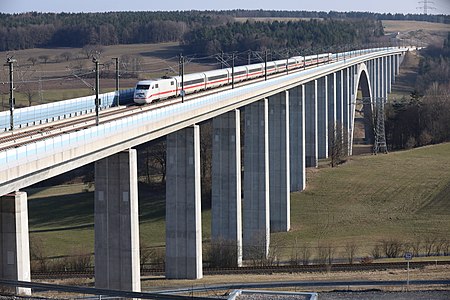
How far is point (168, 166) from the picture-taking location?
44.8 metres

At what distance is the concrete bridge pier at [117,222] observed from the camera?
35781mm

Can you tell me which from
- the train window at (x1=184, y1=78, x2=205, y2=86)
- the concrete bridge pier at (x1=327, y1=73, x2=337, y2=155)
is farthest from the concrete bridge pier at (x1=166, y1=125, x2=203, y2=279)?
the concrete bridge pier at (x1=327, y1=73, x2=337, y2=155)

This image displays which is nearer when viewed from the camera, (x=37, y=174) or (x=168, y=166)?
(x=37, y=174)

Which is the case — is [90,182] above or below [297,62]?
below

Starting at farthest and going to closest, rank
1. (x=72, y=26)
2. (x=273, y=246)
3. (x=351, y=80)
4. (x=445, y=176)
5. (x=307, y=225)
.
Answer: (x=72, y=26) → (x=351, y=80) → (x=445, y=176) → (x=307, y=225) → (x=273, y=246)

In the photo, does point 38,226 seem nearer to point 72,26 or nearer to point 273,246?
point 273,246

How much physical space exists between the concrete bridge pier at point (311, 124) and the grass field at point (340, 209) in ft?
9.27

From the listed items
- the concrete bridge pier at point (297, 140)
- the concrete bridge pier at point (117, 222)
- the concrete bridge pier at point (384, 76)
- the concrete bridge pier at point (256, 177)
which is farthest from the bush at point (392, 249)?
the concrete bridge pier at point (384, 76)

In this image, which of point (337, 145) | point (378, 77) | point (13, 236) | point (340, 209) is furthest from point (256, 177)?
point (378, 77)

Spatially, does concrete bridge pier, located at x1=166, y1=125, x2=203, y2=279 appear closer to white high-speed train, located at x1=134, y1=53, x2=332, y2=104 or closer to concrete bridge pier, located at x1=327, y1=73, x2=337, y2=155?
white high-speed train, located at x1=134, y1=53, x2=332, y2=104

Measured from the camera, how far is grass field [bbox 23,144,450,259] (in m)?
56.2

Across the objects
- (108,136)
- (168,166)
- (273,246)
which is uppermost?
(108,136)

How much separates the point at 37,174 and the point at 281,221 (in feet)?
119

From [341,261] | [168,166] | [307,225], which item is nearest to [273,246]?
[307,225]
